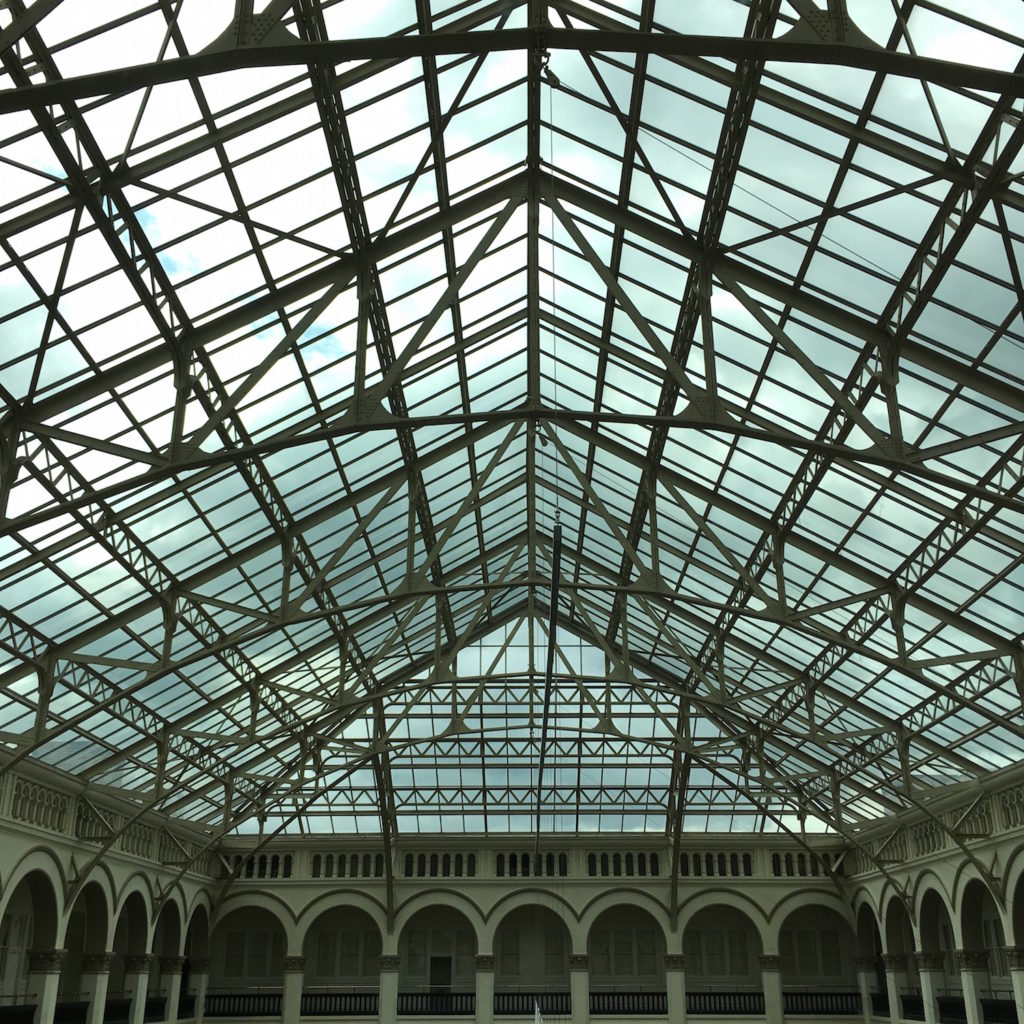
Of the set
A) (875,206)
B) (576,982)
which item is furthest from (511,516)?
(576,982)

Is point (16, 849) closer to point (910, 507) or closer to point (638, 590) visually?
point (638, 590)

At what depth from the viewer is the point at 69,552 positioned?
25.7 m

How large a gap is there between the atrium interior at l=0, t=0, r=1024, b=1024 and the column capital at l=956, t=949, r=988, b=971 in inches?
19.1

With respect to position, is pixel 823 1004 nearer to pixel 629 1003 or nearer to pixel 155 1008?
pixel 629 1003

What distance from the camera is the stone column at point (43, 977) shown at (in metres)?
34.1

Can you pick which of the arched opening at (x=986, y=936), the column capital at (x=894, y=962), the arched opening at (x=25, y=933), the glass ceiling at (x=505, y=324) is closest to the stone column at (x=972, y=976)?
the arched opening at (x=986, y=936)

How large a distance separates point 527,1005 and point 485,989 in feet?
6.80

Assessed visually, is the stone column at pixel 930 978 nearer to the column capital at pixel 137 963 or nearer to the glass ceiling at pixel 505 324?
the glass ceiling at pixel 505 324

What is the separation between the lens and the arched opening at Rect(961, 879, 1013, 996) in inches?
1518

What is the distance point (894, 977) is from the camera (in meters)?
46.3

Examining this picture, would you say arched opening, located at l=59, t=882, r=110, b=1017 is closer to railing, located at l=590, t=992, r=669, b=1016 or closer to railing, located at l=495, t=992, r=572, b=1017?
railing, located at l=495, t=992, r=572, b=1017

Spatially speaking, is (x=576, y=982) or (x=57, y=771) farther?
(x=576, y=982)

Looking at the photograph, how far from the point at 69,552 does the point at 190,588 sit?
4.85 meters

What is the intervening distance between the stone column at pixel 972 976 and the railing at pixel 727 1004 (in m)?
12.5
